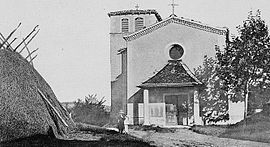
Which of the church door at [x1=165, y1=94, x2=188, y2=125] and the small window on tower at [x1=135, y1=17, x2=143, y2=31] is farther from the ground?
the small window on tower at [x1=135, y1=17, x2=143, y2=31]

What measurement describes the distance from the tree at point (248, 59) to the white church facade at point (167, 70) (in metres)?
2.10

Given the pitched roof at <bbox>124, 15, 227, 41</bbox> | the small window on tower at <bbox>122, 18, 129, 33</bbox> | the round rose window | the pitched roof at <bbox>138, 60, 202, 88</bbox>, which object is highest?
the small window on tower at <bbox>122, 18, 129, 33</bbox>

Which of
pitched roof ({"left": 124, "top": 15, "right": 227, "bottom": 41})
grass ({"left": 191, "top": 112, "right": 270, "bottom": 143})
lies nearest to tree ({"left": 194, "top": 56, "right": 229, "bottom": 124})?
pitched roof ({"left": 124, "top": 15, "right": 227, "bottom": 41})

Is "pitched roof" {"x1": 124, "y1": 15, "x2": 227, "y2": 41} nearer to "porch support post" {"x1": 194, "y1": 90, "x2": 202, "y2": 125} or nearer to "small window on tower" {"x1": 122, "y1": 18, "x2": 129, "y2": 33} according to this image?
"small window on tower" {"x1": 122, "y1": 18, "x2": 129, "y2": 33}

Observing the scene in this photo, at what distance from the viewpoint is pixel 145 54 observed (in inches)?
1299

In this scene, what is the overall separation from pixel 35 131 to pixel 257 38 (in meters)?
17.0

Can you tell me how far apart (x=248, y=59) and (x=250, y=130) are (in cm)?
599

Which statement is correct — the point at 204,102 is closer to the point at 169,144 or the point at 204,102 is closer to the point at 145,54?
the point at 145,54

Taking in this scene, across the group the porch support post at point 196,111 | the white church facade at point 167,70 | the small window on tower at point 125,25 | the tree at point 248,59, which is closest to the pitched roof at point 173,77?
the white church facade at point 167,70

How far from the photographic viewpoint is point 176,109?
103ft

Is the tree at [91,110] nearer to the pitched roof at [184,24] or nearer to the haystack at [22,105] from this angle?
the pitched roof at [184,24]

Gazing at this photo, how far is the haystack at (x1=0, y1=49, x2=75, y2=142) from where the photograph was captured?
14.7 meters

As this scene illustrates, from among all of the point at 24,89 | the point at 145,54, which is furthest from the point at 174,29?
the point at 24,89

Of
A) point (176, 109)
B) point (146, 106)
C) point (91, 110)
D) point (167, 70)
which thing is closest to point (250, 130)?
point (176, 109)
